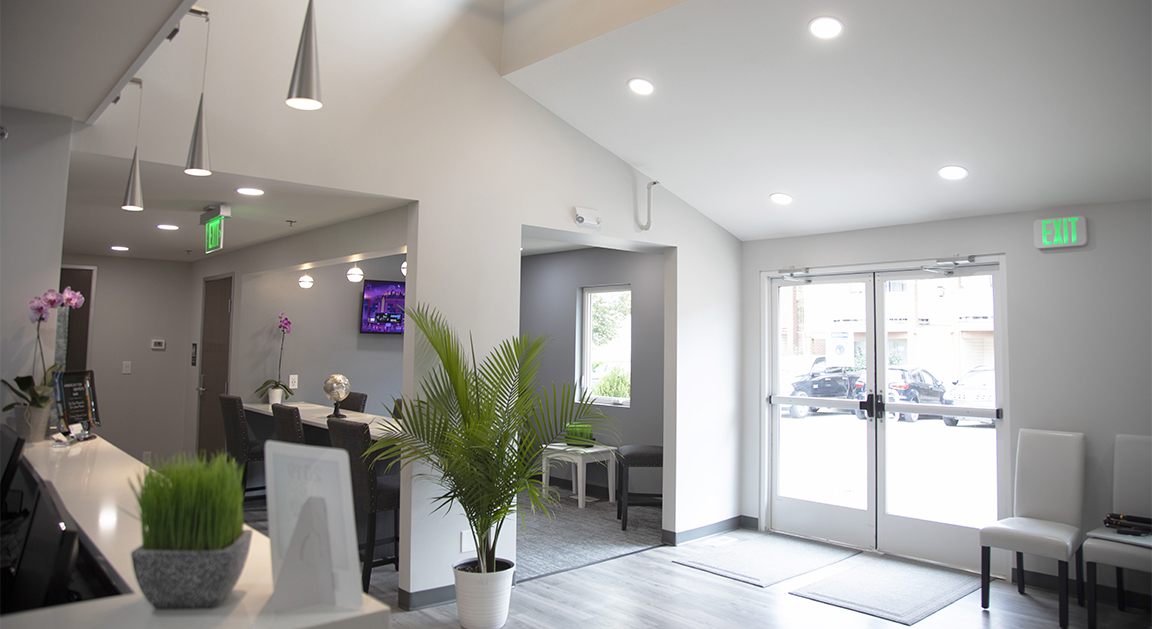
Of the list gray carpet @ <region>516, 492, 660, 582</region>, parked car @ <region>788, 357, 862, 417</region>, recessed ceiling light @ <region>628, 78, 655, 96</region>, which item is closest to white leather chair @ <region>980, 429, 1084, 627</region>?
parked car @ <region>788, 357, 862, 417</region>

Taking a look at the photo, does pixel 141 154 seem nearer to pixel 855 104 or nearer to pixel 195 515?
pixel 195 515

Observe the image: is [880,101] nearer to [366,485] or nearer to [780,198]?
[780,198]

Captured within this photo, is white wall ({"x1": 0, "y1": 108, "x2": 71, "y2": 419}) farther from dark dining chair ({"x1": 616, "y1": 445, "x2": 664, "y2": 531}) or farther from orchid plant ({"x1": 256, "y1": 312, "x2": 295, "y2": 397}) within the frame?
dark dining chair ({"x1": 616, "y1": 445, "x2": 664, "y2": 531})

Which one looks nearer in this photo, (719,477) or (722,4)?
(722,4)

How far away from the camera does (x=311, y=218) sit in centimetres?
503

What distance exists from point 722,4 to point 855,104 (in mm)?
1009

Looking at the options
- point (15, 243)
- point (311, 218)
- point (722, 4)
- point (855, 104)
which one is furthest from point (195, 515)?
point (311, 218)

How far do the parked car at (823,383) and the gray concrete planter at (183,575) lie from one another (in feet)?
16.5

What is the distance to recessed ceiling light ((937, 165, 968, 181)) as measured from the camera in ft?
14.0

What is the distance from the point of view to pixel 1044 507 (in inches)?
170

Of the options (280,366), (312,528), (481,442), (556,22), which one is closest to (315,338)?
(280,366)

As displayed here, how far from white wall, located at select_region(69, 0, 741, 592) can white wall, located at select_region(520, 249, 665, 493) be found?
117cm

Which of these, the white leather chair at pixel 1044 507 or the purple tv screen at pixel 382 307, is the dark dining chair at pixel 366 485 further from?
the white leather chair at pixel 1044 507

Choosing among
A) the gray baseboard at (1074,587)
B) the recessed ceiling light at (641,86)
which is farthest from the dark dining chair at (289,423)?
the gray baseboard at (1074,587)
